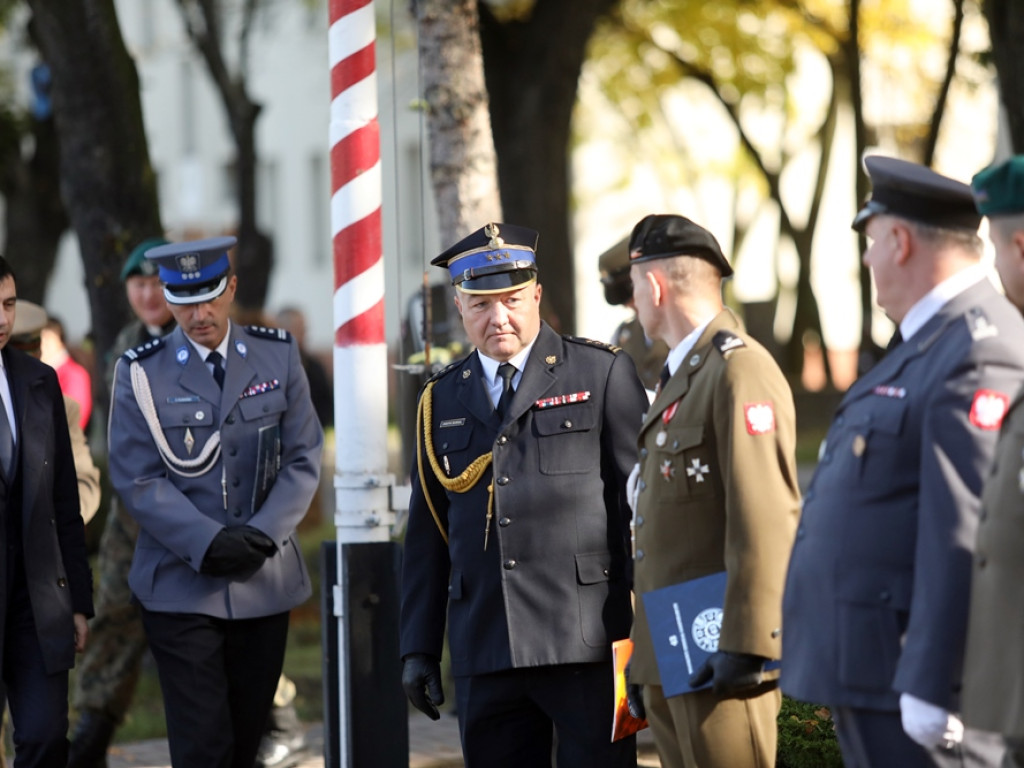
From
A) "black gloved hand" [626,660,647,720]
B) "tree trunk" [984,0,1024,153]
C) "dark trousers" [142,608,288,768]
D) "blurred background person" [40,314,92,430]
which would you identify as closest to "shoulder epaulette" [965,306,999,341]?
"black gloved hand" [626,660,647,720]

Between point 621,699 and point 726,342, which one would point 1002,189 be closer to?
point 726,342

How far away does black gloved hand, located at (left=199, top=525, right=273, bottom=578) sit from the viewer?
5.89 meters

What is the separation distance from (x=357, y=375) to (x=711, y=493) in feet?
7.06

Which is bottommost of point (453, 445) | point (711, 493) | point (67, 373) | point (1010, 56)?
point (711, 493)

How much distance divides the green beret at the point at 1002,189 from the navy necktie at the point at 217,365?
3433mm

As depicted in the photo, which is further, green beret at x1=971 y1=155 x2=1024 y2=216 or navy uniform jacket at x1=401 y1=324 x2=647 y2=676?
navy uniform jacket at x1=401 y1=324 x2=647 y2=676

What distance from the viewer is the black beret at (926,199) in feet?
12.4

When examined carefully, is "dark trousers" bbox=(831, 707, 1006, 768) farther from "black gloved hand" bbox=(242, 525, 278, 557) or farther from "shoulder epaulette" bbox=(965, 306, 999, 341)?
"black gloved hand" bbox=(242, 525, 278, 557)

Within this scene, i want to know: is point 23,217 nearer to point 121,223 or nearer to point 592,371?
point 121,223

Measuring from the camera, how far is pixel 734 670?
13.9 feet

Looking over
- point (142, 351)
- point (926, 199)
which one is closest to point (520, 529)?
point (926, 199)

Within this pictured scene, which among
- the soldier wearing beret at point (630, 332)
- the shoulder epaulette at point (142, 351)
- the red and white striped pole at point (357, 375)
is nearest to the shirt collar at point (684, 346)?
the red and white striped pole at point (357, 375)

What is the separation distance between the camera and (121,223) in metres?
10.3

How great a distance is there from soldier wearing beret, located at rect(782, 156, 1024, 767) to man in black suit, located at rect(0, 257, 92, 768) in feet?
9.57
